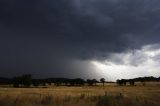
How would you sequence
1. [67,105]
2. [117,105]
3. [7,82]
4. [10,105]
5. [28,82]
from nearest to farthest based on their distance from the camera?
[10,105], [67,105], [117,105], [28,82], [7,82]

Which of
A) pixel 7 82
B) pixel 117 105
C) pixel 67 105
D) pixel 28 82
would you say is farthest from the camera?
pixel 7 82

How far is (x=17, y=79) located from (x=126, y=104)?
5912 inches

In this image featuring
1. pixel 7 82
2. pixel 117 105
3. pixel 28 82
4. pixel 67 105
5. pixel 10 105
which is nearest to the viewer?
pixel 10 105

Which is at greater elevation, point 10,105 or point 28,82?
point 28,82

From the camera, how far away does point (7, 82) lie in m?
196

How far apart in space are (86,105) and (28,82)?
472 ft

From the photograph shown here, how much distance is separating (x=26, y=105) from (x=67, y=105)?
3508 millimetres

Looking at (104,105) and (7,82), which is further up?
(7,82)

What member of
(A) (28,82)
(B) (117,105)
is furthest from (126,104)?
(A) (28,82)

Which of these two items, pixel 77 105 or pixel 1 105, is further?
pixel 77 105

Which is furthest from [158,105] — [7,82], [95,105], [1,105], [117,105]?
[7,82]

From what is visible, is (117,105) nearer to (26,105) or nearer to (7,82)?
(26,105)

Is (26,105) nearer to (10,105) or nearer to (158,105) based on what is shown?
(10,105)

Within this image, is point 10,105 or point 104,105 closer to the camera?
point 10,105
